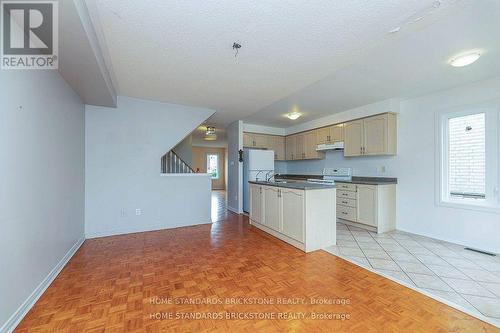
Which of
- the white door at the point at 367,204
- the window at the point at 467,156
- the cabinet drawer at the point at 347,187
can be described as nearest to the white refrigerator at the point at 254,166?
the cabinet drawer at the point at 347,187

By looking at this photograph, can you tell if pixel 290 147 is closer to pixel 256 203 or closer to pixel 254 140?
pixel 254 140

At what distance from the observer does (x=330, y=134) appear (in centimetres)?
505

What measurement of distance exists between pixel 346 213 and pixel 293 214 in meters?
1.78

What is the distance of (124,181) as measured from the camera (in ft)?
12.3

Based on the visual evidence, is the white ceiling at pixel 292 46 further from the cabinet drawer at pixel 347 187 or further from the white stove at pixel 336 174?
the white stove at pixel 336 174

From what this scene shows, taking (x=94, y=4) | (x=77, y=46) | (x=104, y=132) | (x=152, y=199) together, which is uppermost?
(x=94, y=4)

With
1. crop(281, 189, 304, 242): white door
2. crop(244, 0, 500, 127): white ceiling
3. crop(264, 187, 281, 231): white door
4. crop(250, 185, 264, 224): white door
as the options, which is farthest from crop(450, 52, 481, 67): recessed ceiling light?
crop(250, 185, 264, 224): white door

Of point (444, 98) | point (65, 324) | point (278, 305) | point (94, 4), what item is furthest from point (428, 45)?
point (65, 324)

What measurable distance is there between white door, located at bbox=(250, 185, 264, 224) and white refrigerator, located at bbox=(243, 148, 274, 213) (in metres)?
1.05

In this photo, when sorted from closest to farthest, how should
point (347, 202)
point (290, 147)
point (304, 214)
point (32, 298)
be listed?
point (32, 298)
point (304, 214)
point (347, 202)
point (290, 147)

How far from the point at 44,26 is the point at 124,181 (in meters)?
2.56

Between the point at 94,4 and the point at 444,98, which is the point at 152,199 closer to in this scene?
the point at 94,4

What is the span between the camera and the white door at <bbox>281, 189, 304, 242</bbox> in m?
2.98

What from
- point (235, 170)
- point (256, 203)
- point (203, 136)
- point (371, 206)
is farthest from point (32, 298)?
point (203, 136)
